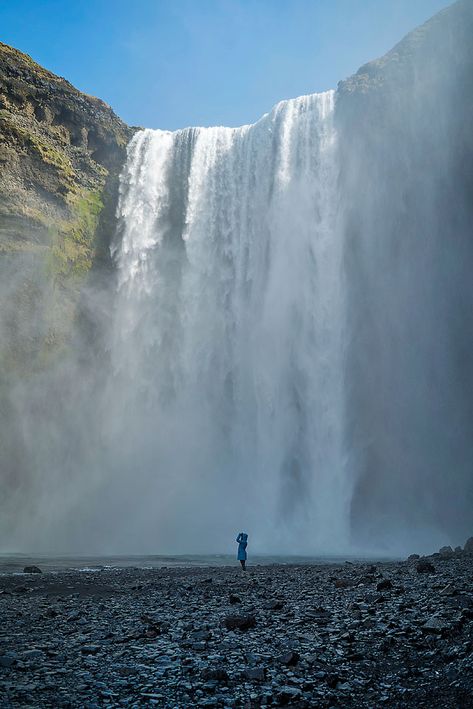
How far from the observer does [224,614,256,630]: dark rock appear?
6.92m

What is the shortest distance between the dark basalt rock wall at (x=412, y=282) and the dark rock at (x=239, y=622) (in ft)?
73.0

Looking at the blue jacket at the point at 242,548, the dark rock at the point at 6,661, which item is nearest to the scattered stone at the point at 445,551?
the blue jacket at the point at 242,548

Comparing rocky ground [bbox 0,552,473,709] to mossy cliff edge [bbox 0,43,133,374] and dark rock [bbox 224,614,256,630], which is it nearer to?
dark rock [bbox 224,614,256,630]

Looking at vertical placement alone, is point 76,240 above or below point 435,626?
above

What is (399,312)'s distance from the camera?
103 ft

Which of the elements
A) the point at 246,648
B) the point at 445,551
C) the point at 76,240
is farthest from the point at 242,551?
the point at 76,240

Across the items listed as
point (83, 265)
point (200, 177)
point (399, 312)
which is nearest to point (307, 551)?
point (399, 312)

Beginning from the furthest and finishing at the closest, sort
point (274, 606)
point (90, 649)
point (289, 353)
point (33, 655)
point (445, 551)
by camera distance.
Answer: point (289, 353) < point (445, 551) < point (274, 606) < point (90, 649) < point (33, 655)

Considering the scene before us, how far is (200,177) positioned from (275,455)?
68.1 feet

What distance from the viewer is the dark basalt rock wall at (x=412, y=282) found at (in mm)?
29062

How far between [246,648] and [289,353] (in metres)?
26.2

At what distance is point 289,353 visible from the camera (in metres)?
31.8

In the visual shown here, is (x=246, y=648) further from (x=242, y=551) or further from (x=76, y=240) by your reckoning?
(x=76, y=240)

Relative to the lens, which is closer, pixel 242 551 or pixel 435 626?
pixel 435 626
